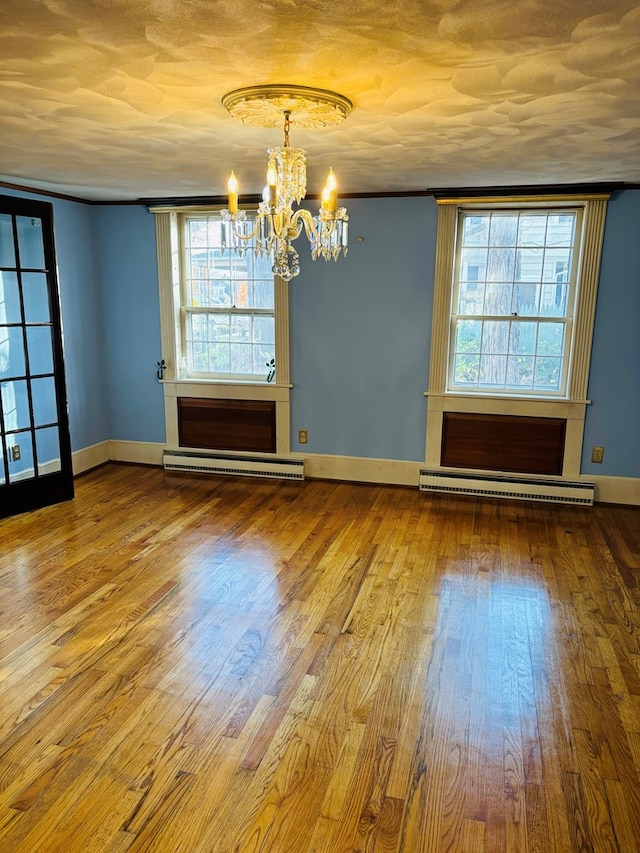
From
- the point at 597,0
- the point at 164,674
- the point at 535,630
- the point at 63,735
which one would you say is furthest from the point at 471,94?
the point at 63,735

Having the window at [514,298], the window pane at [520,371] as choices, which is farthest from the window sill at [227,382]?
the window pane at [520,371]

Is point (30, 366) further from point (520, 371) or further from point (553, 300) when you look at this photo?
point (553, 300)

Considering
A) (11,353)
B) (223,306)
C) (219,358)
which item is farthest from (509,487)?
(11,353)

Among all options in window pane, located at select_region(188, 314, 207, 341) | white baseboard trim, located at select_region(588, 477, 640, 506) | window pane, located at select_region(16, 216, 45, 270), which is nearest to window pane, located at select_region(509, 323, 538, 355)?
white baseboard trim, located at select_region(588, 477, 640, 506)

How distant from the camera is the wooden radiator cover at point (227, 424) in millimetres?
5516

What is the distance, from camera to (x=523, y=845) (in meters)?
1.88

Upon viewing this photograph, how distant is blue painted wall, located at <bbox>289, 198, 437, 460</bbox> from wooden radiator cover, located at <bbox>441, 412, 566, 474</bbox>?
0.89 feet

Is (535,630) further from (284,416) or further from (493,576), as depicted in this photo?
(284,416)

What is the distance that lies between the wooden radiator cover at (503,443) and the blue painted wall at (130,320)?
2.71 m

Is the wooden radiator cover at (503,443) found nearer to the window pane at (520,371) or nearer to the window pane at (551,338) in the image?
the window pane at (520,371)

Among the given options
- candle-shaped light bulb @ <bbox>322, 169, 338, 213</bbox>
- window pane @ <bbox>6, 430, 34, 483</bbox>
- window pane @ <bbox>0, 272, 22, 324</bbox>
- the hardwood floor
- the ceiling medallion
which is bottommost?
the hardwood floor

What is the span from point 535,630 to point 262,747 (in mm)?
1549

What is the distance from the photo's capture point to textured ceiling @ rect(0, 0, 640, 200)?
1.70 m

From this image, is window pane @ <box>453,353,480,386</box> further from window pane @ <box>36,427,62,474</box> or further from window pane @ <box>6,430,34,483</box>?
window pane @ <box>6,430,34,483</box>
